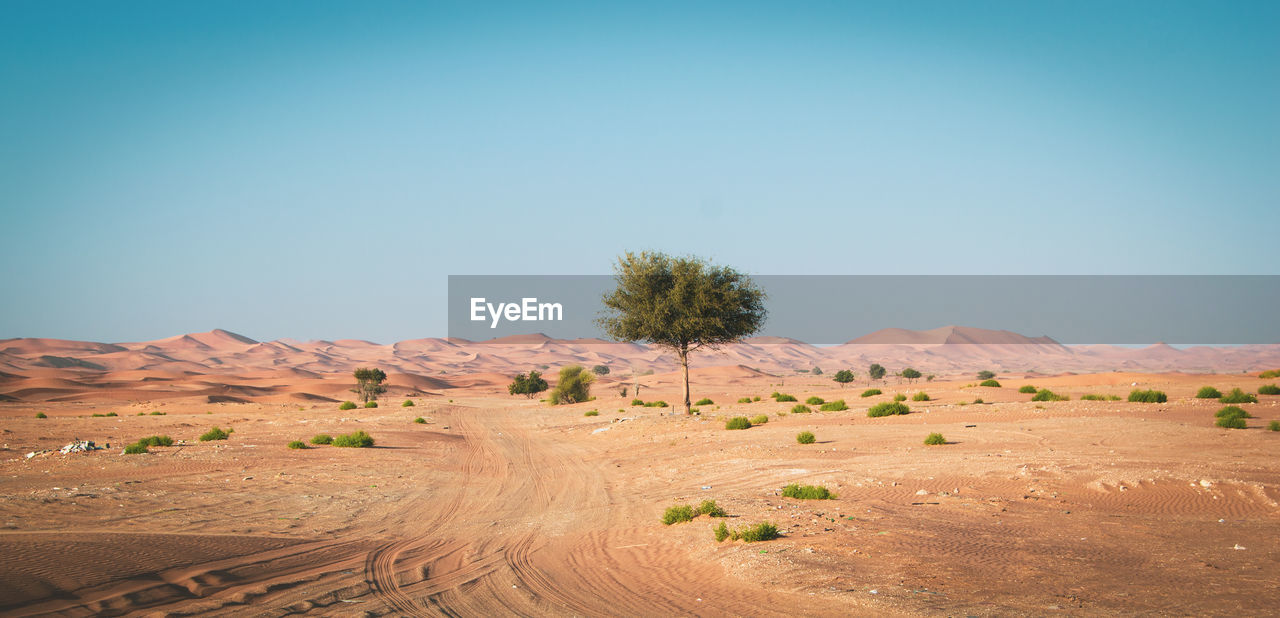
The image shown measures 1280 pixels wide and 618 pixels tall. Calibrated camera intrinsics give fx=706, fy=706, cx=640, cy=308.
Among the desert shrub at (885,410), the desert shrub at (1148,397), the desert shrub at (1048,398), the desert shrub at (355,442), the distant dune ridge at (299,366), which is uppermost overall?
the desert shrub at (1148,397)

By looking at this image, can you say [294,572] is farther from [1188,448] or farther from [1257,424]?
[1257,424]

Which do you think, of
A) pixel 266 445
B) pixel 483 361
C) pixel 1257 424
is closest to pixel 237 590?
pixel 266 445

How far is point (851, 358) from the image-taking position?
652 ft

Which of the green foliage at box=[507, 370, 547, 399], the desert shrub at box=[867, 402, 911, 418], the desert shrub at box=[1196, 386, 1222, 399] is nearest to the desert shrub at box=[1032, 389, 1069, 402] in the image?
the desert shrub at box=[1196, 386, 1222, 399]

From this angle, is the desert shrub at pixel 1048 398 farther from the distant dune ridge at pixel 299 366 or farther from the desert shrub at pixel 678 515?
the distant dune ridge at pixel 299 366

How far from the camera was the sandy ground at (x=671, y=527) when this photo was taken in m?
7.54

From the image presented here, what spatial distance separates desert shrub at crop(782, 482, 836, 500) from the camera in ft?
43.6

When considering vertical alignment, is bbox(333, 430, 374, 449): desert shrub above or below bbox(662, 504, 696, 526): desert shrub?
below

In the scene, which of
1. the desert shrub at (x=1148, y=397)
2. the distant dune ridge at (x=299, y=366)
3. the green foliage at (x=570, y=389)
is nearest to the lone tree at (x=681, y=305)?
the desert shrub at (x=1148, y=397)

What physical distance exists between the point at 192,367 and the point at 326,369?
24.7 m

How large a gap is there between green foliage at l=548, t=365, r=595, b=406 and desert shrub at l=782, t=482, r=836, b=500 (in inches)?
1849

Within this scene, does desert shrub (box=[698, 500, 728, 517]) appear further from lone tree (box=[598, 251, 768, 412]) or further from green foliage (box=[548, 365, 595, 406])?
green foliage (box=[548, 365, 595, 406])

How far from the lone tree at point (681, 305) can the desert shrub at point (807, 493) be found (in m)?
18.6

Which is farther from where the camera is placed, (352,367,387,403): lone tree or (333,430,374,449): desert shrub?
(352,367,387,403): lone tree
